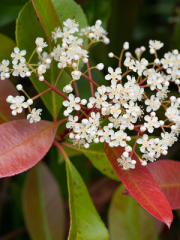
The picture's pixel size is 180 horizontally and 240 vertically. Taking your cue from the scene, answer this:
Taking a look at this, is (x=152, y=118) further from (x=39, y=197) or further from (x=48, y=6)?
(x=39, y=197)

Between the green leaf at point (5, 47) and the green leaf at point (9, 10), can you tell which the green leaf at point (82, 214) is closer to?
the green leaf at point (5, 47)

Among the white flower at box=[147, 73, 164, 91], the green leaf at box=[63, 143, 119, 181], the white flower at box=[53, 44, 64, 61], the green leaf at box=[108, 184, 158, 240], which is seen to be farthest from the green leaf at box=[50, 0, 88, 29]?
the green leaf at box=[108, 184, 158, 240]

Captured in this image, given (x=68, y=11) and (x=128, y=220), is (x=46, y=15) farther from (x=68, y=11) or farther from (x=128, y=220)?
(x=128, y=220)

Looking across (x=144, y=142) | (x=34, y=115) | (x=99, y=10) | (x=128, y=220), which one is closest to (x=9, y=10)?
(x=99, y=10)

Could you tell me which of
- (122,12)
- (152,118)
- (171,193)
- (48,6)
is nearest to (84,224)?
(171,193)

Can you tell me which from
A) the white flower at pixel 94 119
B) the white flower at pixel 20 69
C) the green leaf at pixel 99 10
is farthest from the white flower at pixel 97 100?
the green leaf at pixel 99 10

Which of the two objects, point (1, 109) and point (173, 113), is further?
point (1, 109)
